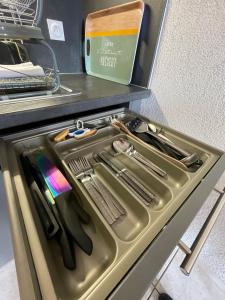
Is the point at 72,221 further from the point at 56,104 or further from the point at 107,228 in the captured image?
the point at 56,104

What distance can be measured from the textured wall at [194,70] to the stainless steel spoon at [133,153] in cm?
32

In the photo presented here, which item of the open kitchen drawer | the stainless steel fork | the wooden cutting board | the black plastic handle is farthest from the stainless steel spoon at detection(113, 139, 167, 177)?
the wooden cutting board

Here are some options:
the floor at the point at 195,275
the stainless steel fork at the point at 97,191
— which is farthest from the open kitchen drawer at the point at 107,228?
the floor at the point at 195,275

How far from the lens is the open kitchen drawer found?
0.79 ft

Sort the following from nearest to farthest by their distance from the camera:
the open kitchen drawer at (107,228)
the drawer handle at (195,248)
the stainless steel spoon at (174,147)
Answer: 1. the open kitchen drawer at (107,228)
2. the drawer handle at (195,248)
3. the stainless steel spoon at (174,147)

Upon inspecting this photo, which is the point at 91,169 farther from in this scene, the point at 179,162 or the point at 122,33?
the point at 122,33

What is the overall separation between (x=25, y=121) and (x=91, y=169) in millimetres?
252

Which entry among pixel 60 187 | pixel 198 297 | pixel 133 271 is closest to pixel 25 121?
pixel 60 187

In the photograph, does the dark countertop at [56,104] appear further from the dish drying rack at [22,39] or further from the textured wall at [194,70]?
the textured wall at [194,70]

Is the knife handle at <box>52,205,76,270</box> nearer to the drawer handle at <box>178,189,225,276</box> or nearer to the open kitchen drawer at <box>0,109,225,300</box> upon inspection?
the open kitchen drawer at <box>0,109,225,300</box>

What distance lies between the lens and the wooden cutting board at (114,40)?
0.76 metres

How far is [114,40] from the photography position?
0.85 m

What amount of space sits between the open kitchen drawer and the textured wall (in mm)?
173

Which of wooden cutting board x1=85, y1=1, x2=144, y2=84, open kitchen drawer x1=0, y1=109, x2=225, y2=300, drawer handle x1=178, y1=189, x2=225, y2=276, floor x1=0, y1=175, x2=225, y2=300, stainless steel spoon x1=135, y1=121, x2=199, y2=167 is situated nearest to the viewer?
open kitchen drawer x1=0, y1=109, x2=225, y2=300
